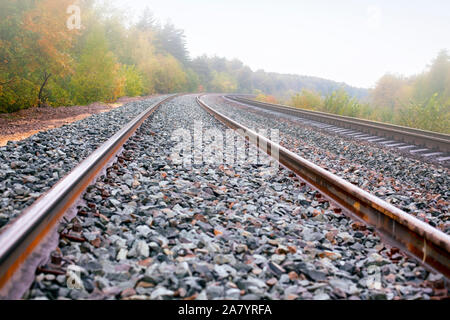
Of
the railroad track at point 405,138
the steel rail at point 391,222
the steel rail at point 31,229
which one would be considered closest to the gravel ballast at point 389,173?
the railroad track at point 405,138

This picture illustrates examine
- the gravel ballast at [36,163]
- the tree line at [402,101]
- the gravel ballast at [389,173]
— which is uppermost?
the tree line at [402,101]

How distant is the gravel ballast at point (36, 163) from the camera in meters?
2.47

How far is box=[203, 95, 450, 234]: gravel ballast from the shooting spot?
315 centimetres

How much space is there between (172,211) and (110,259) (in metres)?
0.74

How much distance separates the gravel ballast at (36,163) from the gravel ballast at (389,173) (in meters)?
3.35

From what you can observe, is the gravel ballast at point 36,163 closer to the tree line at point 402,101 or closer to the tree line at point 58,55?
the tree line at point 58,55

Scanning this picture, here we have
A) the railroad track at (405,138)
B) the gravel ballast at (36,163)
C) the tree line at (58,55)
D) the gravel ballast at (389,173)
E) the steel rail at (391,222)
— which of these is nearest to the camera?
the steel rail at (391,222)

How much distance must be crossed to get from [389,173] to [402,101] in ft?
69.0

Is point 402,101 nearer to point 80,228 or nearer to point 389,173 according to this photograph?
point 389,173

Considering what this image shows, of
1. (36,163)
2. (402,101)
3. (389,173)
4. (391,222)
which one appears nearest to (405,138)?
(389,173)

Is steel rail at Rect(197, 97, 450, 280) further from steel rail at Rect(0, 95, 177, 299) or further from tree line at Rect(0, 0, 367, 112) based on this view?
tree line at Rect(0, 0, 367, 112)

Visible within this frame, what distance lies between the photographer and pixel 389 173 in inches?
184

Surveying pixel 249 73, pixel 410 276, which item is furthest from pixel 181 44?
pixel 410 276
